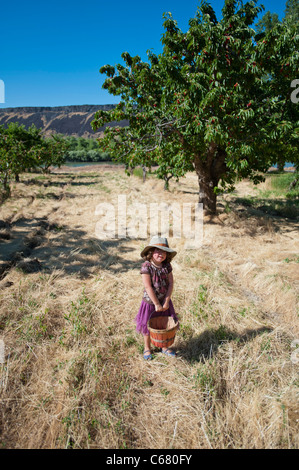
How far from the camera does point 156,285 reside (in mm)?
2916

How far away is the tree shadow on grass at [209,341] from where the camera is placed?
9.96ft

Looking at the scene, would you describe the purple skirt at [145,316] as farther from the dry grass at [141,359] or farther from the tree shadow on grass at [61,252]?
A: the tree shadow on grass at [61,252]

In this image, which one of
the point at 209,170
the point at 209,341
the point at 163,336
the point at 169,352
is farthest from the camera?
the point at 209,170

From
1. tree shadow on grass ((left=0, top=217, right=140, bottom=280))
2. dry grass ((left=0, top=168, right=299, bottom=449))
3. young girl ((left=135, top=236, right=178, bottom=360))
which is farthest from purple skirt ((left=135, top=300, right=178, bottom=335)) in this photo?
tree shadow on grass ((left=0, top=217, right=140, bottom=280))

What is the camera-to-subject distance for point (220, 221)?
8.84 m

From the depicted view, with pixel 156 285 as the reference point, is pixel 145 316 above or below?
below

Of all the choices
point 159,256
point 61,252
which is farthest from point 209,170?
point 159,256

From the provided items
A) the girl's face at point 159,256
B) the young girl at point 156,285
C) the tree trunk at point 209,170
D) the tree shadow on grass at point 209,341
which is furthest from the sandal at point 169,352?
the tree trunk at point 209,170

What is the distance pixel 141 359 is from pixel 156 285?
952 millimetres

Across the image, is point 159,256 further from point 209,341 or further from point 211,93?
point 211,93

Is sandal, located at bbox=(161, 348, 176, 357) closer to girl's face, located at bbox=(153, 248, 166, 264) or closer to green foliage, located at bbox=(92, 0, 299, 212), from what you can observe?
girl's face, located at bbox=(153, 248, 166, 264)

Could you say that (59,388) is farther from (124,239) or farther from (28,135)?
(28,135)

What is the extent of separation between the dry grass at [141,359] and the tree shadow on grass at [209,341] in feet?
0.06

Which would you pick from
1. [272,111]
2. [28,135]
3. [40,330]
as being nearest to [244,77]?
[272,111]
